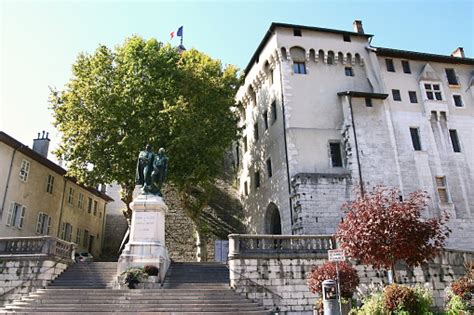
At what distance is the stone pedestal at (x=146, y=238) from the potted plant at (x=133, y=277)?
52 centimetres

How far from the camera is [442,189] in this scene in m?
25.8

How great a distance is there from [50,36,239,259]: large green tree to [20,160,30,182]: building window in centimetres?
323

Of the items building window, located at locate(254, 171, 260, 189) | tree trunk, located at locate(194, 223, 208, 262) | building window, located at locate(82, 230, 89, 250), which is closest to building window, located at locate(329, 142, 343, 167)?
building window, located at locate(254, 171, 260, 189)

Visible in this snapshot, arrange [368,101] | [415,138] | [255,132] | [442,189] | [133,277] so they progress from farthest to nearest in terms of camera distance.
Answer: [255,132] < [415,138] < [368,101] < [442,189] < [133,277]

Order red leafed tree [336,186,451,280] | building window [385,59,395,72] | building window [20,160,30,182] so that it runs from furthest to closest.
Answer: building window [385,59,395,72] < building window [20,160,30,182] < red leafed tree [336,186,451,280]

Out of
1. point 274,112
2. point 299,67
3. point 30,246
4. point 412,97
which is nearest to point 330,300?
point 30,246

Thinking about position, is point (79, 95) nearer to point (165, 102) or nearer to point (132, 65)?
point (132, 65)

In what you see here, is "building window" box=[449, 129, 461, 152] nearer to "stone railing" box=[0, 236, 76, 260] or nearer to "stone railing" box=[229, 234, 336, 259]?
"stone railing" box=[229, 234, 336, 259]

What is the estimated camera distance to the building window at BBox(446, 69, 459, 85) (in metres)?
28.8

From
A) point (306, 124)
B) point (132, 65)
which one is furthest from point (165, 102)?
point (306, 124)

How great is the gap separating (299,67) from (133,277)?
1909cm

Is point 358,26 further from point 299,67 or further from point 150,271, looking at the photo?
point 150,271

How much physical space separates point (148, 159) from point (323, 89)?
14696 mm

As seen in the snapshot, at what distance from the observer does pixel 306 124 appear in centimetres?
2545
